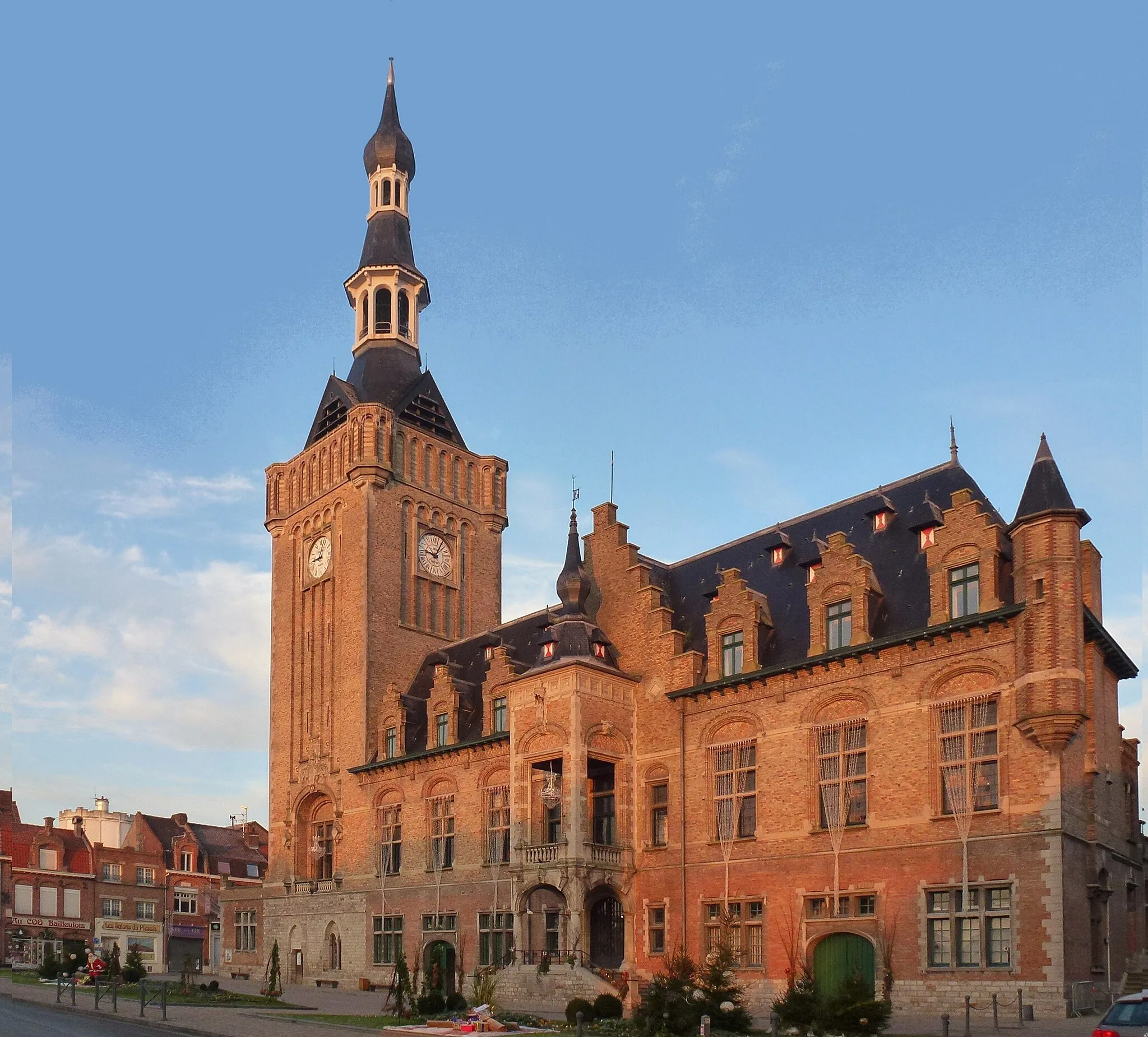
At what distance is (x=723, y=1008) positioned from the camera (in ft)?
93.4

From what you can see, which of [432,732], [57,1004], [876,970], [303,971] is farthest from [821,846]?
[303,971]

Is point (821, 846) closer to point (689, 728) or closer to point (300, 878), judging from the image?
point (689, 728)

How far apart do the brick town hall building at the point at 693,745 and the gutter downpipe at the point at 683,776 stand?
9 cm

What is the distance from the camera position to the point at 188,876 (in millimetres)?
88375

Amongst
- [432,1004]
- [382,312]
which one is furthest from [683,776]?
[382,312]

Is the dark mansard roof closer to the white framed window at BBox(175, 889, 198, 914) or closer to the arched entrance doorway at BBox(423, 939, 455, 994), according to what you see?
the arched entrance doorway at BBox(423, 939, 455, 994)

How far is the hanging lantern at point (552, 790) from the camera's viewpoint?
3991 centimetres

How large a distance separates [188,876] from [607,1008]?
2439 inches

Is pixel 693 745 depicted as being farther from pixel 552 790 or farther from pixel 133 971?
pixel 133 971

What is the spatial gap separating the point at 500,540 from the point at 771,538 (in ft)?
70.2

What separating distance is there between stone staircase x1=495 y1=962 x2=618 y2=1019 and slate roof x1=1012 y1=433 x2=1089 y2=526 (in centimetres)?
1773

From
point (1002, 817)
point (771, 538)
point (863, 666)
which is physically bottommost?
point (1002, 817)

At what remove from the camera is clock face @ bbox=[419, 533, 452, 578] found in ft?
191

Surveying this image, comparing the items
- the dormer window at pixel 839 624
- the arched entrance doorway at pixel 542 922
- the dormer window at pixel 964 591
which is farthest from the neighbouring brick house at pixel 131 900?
the dormer window at pixel 964 591
